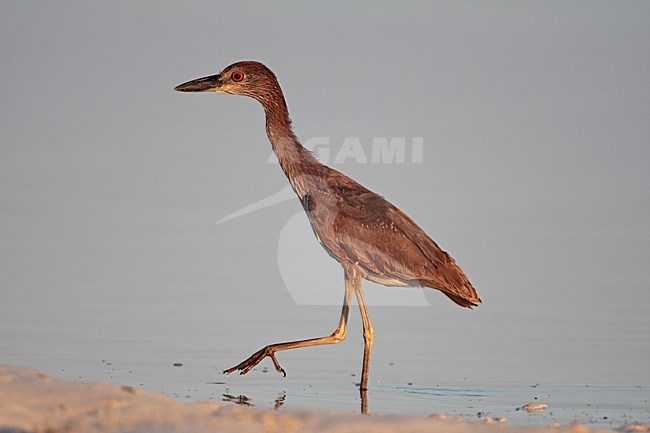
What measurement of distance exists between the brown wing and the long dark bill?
2001mm

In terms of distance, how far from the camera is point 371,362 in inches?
483

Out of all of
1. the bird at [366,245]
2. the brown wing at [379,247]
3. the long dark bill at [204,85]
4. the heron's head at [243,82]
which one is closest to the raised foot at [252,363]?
the bird at [366,245]

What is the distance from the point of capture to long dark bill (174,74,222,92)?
42.0 ft

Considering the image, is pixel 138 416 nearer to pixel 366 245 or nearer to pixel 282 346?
pixel 282 346

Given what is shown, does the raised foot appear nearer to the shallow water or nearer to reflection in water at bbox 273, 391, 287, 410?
the shallow water

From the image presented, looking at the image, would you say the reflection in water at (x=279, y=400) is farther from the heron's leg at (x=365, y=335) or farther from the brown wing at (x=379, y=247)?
the brown wing at (x=379, y=247)

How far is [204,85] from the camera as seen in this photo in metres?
12.8

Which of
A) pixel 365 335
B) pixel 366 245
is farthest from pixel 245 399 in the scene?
pixel 366 245

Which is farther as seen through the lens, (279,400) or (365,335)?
(365,335)

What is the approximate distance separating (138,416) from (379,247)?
16.9 feet

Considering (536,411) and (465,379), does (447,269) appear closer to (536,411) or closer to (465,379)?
(465,379)

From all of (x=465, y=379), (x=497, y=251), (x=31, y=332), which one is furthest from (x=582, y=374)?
(x=497, y=251)

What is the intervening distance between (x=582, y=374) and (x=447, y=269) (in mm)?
1633

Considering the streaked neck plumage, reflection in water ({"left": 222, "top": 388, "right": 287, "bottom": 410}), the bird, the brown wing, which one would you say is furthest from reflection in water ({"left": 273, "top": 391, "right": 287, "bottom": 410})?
the streaked neck plumage
